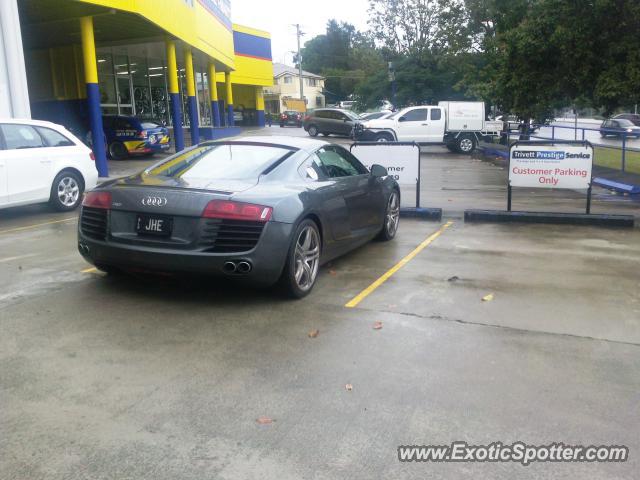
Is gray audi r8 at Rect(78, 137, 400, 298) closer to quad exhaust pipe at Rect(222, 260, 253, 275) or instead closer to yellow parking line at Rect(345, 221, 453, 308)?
quad exhaust pipe at Rect(222, 260, 253, 275)

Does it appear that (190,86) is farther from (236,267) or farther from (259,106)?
(259,106)

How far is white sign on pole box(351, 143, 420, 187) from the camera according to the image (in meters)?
10.2

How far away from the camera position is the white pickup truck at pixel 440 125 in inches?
1022

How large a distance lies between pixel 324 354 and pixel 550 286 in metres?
2.90

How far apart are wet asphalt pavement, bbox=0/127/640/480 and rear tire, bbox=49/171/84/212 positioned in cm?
362

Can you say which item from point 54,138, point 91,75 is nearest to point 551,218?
point 54,138

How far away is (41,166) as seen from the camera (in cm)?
983

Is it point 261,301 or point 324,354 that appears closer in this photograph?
point 324,354

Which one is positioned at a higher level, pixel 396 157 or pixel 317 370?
pixel 396 157

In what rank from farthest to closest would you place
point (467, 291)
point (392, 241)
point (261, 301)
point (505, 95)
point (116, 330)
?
point (505, 95) < point (392, 241) < point (467, 291) < point (261, 301) < point (116, 330)

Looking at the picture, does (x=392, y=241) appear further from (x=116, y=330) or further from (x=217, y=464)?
(x=217, y=464)

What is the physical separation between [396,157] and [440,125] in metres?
16.8

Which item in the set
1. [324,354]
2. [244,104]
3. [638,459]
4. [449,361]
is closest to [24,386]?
[324,354]

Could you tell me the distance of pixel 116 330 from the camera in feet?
15.5
